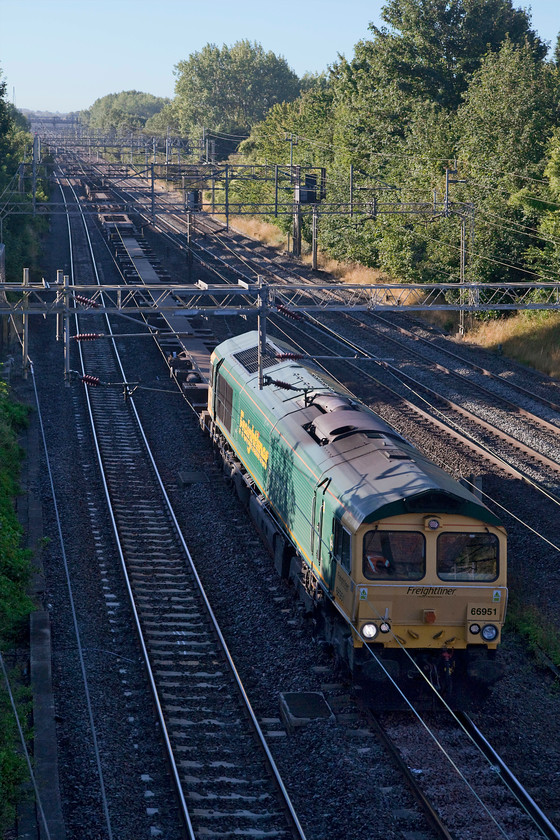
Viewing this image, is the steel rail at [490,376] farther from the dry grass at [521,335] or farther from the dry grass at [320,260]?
the dry grass at [521,335]

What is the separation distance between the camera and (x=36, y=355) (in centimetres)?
3409

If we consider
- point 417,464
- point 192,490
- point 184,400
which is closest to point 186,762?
point 417,464

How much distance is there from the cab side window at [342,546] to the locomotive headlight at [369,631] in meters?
0.75

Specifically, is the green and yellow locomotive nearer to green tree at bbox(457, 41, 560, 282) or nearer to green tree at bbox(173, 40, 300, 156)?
green tree at bbox(457, 41, 560, 282)

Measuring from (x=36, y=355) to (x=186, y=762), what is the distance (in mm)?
24820

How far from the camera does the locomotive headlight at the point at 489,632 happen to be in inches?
484

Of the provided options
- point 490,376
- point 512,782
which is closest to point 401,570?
point 512,782

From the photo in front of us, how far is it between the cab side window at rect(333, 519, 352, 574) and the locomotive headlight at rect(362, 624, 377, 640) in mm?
754

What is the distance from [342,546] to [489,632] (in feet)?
7.27

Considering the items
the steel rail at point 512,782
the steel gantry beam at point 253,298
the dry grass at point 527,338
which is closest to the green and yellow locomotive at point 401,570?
the steel rail at point 512,782

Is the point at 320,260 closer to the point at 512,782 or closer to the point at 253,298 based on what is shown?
the point at 253,298

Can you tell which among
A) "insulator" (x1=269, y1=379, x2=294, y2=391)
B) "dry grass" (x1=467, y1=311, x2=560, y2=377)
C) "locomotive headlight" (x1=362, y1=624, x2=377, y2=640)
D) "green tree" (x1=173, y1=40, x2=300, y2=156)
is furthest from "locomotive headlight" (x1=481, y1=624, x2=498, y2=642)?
"green tree" (x1=173, y1=40, x2=300, y2=156)

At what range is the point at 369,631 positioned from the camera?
12109 millimetres

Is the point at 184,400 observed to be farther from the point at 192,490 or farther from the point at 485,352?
the point at 485,352
